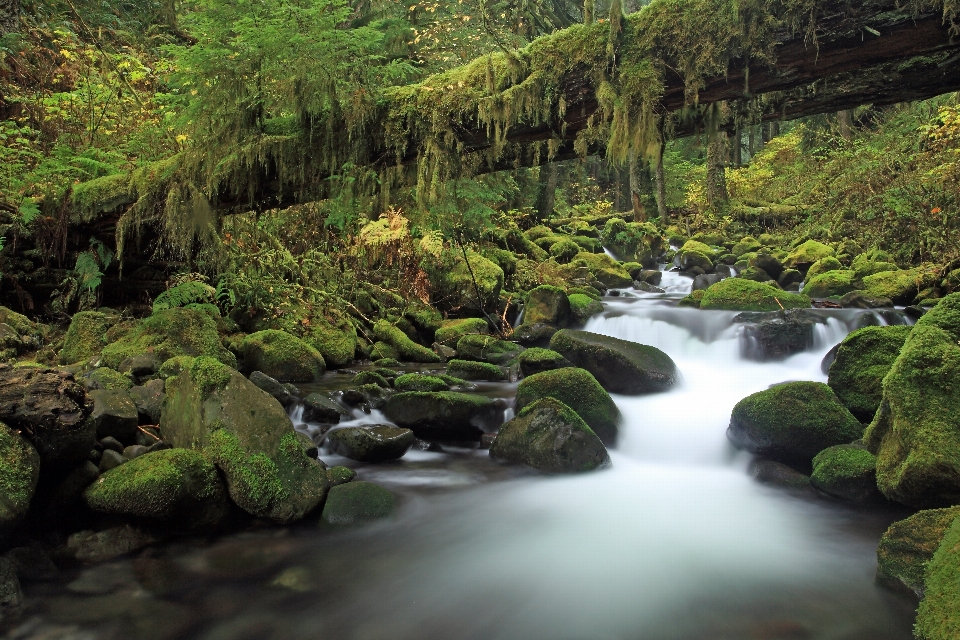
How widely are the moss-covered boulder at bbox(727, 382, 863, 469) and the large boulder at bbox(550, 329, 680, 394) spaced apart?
86.9 inches

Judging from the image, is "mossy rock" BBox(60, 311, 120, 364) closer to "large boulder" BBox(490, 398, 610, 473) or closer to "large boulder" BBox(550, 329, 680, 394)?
"large boulder" BBox(490, 398, 610, 473)

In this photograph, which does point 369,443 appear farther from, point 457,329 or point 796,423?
point 457,329

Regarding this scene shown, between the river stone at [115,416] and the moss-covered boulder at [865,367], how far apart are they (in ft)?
22.0

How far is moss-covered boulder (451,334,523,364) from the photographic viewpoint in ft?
34.8

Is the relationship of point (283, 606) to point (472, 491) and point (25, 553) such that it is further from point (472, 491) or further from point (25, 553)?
point (472, 491)

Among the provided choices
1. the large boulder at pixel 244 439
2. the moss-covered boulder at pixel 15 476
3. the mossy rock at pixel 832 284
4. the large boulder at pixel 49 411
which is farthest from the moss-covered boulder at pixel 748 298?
the moss-covered boulder at pixel 15 476

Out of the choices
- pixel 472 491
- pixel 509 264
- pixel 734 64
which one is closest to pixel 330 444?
pixel 472 491

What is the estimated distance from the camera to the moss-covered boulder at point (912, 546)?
11.4 ft

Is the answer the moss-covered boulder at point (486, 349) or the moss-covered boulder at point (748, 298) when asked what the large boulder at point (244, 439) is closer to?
the moss-covered boulder at point (486, 349)

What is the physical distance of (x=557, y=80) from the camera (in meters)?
4.67

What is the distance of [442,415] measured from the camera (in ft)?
22.4

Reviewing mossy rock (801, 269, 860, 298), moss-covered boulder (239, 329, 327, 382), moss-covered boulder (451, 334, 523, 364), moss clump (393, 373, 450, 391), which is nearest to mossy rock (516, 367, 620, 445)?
moss clump (393, 373, 450, 391)

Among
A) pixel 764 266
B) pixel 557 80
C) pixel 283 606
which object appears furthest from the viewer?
Answer: pixel 764 266

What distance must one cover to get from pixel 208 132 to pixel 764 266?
1552 centimetres
